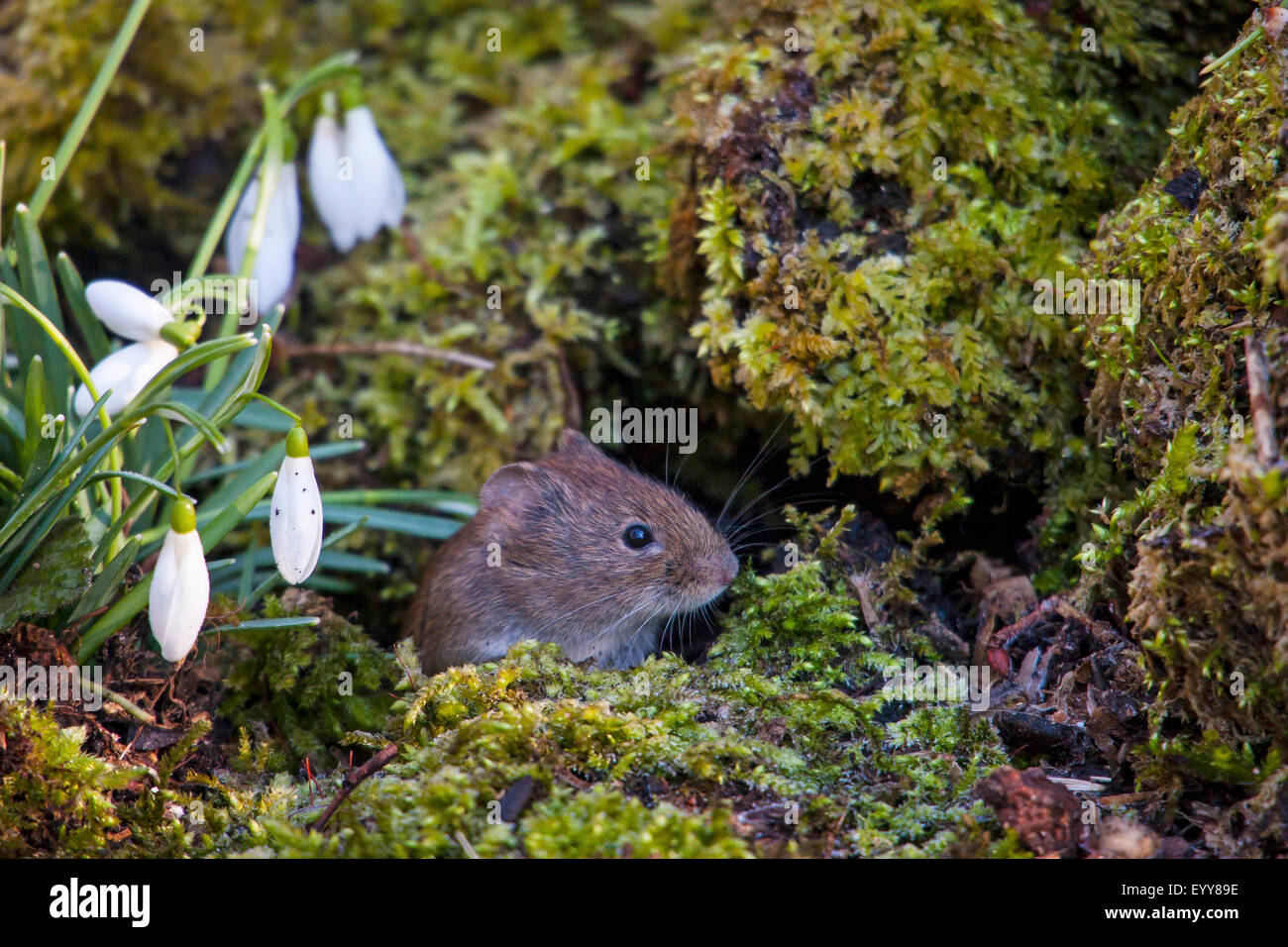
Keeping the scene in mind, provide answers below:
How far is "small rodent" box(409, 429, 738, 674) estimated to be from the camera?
3.92 meters

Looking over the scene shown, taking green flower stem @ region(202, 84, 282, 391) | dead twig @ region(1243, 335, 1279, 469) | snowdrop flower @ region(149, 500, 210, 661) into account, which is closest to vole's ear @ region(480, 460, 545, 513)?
green flower stem @ region(202, 84, 282, 391)

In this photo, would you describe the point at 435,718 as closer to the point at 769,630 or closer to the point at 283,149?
the point at 769,630

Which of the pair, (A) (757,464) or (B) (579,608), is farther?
(A) (757,464)

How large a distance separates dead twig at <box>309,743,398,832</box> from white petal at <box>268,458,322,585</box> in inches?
21.7

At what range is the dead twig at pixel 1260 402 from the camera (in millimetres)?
2463

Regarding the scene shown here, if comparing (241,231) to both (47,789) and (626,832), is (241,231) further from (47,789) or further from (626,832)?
(626,832)

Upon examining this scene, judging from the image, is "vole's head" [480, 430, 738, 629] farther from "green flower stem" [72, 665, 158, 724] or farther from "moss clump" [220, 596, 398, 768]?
"green flower stem" [72, 665, 158, 724]

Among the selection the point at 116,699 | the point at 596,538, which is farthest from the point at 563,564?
the point at 116,699

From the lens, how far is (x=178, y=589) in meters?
2.62

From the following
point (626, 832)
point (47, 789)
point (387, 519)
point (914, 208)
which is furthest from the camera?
point (387, 519)

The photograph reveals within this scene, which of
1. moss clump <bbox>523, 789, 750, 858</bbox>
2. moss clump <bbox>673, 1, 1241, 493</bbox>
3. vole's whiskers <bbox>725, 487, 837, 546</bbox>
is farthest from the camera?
vole's whiskers <bbox>725, 487, 837, 546</bbox>

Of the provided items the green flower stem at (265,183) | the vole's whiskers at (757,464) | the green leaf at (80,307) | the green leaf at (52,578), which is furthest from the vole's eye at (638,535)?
the green leaf at (80,307)

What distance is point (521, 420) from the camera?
491 cm

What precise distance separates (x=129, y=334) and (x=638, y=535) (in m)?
1.88
